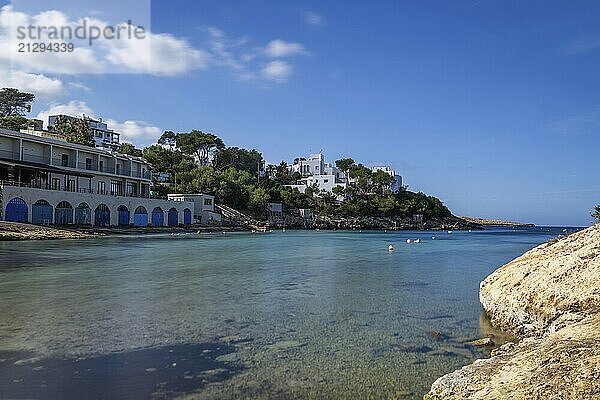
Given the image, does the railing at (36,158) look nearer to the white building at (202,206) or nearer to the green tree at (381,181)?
the white building at (202,206)

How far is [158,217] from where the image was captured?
2559 inches

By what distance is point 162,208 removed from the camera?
65438 mm

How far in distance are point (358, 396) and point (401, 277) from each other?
558 inches

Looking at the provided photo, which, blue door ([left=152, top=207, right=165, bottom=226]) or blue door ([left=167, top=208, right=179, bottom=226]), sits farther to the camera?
blue door ([left=167, top=208, right=179, bottom=226])

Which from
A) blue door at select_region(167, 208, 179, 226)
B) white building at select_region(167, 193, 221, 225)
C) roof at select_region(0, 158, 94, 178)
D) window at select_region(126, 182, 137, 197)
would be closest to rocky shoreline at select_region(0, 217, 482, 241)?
blue door at select_region(167, 208, 179, 226)

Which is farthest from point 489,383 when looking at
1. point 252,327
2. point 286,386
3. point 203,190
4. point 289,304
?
point 203,190

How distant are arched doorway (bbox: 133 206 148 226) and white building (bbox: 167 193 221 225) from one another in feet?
34.2

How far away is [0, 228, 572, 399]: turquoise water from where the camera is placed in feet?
23.6

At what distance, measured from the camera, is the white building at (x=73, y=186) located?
46.1 metres

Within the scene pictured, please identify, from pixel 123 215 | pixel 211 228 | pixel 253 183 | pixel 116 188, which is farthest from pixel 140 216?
pixel 253 183

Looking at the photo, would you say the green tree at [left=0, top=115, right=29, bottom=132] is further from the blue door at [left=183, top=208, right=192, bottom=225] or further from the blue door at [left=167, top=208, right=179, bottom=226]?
the blue door at [left=183, top=208, right=192, bottom=225]

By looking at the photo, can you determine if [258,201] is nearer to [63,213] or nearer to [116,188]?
[116,188]

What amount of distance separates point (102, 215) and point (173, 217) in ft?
42.0

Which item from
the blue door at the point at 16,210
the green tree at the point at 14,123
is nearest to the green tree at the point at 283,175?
the green tree at the point at 14,123
